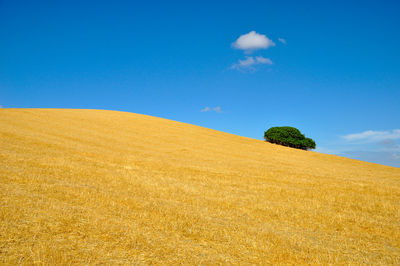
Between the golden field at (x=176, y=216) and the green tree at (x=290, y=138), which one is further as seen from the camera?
the green tree at (x=290, y=138)

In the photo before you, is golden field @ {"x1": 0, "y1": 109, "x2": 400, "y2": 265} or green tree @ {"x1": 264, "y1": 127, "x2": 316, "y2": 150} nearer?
golden field @ {"x1": 0, "y1": 109, "x2": 400, "y2": 265}

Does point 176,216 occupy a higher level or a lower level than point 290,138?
lower

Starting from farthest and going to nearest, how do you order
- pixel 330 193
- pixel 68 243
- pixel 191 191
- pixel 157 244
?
pixel 330 193, pixel 191 191, pixel 157 244, pixel 68 243

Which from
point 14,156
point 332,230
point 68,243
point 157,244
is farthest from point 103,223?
point 14,156

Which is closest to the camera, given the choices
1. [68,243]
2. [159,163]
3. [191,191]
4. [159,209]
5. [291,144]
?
[68,243]

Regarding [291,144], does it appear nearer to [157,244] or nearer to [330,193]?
[330,193]

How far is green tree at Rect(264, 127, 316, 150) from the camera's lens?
59528 millimetres

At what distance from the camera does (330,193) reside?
1703 centimetres

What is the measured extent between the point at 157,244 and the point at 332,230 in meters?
7.05

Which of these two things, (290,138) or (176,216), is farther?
(290,138)

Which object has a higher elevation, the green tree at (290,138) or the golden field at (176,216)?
the green tree at (290,138)

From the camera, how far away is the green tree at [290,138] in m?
59.5

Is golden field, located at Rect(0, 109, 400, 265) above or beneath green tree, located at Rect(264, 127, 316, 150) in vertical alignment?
beneath

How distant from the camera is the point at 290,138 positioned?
194 feet
